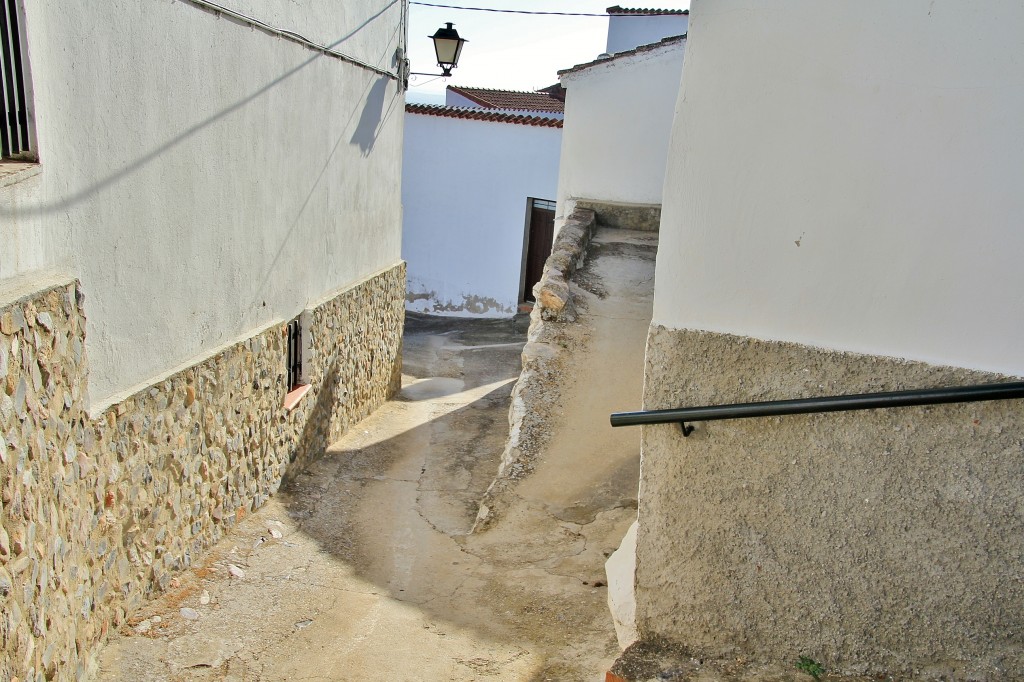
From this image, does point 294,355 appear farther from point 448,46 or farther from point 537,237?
point 537,237

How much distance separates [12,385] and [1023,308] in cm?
329

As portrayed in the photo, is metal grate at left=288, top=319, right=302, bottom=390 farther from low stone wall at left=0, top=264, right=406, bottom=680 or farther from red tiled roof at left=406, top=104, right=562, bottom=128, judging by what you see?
red tiled roof at left=406, top=104, right=562, bottom=128

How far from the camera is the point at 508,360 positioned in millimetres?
13016

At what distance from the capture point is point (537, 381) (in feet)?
21.1

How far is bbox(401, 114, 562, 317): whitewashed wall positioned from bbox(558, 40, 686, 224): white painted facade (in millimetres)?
5276

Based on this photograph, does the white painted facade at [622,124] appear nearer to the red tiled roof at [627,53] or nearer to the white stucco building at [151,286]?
the red tiled roof at [627,53]

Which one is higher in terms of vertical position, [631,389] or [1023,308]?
[1023,308]

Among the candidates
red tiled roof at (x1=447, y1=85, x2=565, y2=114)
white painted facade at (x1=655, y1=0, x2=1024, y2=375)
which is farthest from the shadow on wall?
red tiled roof at (x1=447, y1=85, x2=565, y2=114)

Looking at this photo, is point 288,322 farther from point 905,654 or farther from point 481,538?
point 905,654

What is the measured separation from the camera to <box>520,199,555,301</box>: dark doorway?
54.3 feet

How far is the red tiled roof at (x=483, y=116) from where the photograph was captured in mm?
16062

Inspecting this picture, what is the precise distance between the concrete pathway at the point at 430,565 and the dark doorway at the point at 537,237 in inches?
328

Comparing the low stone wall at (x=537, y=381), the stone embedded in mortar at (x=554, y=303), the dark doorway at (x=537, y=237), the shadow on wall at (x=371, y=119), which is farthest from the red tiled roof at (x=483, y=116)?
the stone embedded in mortar at (x=554, y=303)

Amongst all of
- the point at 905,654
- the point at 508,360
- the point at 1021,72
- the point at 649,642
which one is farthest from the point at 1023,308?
the point at 508,360
